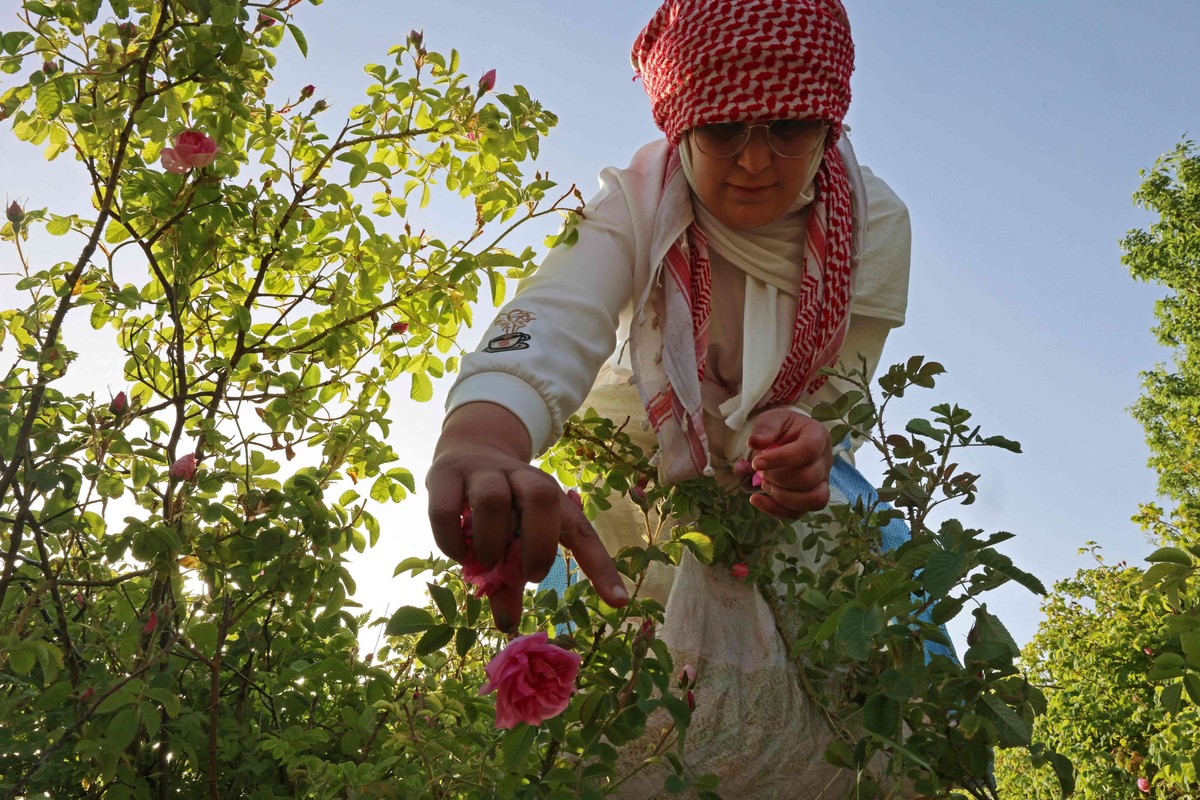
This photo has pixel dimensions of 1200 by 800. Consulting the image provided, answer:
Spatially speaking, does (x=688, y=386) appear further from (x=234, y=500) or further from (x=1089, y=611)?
(x=1089, y=611)

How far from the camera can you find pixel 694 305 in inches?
74.2

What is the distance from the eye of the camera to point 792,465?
4.92ft

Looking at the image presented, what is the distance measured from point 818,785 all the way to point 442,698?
2.24 feet

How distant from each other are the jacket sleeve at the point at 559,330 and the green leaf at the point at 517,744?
15.3 inches

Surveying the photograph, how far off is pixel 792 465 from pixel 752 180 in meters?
0.57

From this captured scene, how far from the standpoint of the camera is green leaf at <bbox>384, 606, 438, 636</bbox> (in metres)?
1.19

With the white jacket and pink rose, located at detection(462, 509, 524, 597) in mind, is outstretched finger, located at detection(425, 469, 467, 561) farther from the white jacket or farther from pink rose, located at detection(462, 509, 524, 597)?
the white jacket

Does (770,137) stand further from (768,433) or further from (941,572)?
(941,572)

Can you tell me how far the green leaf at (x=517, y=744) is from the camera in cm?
120

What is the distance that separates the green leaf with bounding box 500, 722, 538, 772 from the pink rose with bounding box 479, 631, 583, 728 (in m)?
0.02

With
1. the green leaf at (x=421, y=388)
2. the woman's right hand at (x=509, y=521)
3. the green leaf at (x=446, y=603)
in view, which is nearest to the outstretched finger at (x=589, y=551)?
the woman's right hand at (x=509, y=521)

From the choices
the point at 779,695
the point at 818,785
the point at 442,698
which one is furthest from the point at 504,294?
the point at 818,785

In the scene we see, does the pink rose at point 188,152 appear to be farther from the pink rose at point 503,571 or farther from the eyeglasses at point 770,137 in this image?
the pink rose at point 503,571

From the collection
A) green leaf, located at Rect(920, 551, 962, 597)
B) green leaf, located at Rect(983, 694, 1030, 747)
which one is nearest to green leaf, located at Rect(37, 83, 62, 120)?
green leaf, located at Rect(920, 551, 962, 597)
